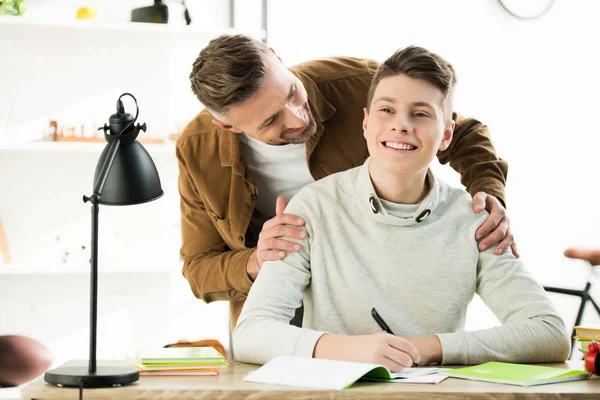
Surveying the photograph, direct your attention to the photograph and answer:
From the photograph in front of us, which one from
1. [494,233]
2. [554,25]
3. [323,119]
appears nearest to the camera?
[494,233]

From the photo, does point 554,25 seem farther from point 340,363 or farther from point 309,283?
point 340,363

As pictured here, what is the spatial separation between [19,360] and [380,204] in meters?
1.96

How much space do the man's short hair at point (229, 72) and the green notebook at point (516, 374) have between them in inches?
33.5

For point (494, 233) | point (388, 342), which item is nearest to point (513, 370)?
point (388, 342)

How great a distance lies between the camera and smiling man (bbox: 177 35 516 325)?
6.41 feet

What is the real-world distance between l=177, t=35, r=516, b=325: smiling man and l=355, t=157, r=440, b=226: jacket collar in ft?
0.97

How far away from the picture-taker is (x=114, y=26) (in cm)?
337

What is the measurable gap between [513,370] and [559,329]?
0.76ft

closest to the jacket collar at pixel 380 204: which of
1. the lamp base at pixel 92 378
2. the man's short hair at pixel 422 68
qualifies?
the man's short hair at pixel 422 68

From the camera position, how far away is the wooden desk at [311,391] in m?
1.17

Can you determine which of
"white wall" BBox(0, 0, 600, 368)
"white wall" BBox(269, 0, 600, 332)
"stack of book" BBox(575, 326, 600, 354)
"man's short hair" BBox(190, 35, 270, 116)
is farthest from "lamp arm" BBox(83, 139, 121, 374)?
"white wall" BBox(269, 0, 600, 332)

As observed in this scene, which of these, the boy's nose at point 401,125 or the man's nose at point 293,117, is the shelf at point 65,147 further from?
the boy's nose at point 401,125

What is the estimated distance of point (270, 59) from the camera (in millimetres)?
1942

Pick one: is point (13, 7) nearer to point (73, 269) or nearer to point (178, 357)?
point (73, 269)
